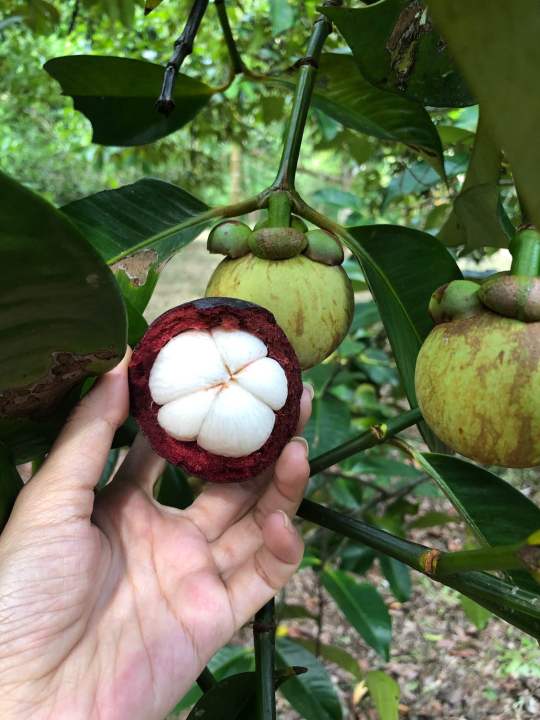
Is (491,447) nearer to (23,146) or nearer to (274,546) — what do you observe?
(274,546)

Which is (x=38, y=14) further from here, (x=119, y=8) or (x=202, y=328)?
(x=202, y=328)

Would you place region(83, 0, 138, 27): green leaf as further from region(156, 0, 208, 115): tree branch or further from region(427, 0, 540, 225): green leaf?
region(427, 0, 540, 225): green leaf

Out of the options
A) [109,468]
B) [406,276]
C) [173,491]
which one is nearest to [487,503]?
[406,276]

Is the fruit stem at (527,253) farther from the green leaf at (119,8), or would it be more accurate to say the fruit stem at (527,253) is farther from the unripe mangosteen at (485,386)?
the green leaf at (119,8)

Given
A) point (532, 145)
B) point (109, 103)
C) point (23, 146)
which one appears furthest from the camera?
point (23, 146)

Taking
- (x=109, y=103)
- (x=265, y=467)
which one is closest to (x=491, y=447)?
(x=265, y=467)

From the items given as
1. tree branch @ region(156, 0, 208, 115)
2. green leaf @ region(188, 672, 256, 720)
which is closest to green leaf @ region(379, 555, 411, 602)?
green leaf @ region(188, 672, 256, 720)
